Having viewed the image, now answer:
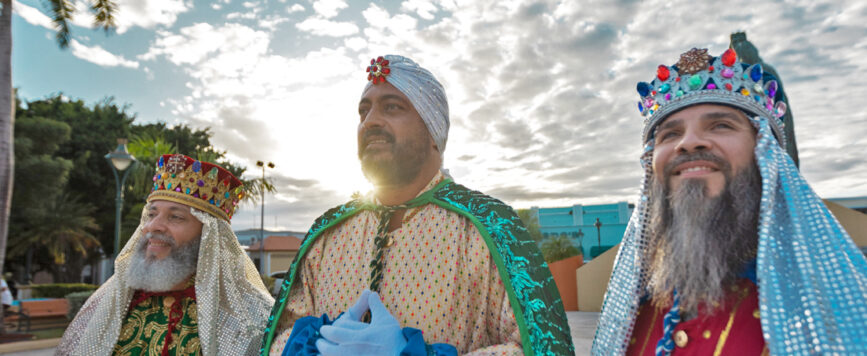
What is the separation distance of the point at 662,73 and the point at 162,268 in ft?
10.6

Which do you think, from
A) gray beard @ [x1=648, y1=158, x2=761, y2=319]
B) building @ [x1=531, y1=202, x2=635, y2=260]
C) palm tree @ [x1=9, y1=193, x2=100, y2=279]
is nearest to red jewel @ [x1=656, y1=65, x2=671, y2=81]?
gray beard @ [x1=648, y1=158, x2=761, y2=319]

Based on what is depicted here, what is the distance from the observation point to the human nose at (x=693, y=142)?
1.93 m

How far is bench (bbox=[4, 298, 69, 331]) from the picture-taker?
498 inches

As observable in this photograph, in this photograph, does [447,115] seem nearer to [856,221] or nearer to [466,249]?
[466,249]

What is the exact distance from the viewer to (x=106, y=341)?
11.1 feet

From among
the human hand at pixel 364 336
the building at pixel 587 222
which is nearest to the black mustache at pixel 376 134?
the human hand at pixel 364 336

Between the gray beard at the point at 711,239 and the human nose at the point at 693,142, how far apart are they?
12 centimetres

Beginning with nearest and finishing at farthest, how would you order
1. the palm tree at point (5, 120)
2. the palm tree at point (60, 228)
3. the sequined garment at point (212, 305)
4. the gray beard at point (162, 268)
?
1. the sequined garment at point (212, 305)
2. the gray beard at point (162, 268)
3. the palm tree at point (5, 120)
4. the palm tree at point (60, 228)

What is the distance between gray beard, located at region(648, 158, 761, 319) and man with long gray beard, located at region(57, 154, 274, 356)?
256 cm

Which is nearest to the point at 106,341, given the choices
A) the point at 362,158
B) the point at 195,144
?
the point at 362,158

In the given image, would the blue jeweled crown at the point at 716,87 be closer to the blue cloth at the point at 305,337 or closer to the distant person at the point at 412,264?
the distant person at the point at 412,264

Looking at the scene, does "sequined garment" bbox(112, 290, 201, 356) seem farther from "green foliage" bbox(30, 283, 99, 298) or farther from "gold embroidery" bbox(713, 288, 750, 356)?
"green foliage" bbox(30, 283, 99, 298)

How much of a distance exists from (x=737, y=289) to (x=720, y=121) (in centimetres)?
63

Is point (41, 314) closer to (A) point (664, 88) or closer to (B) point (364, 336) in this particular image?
(B) point (364, 336)
